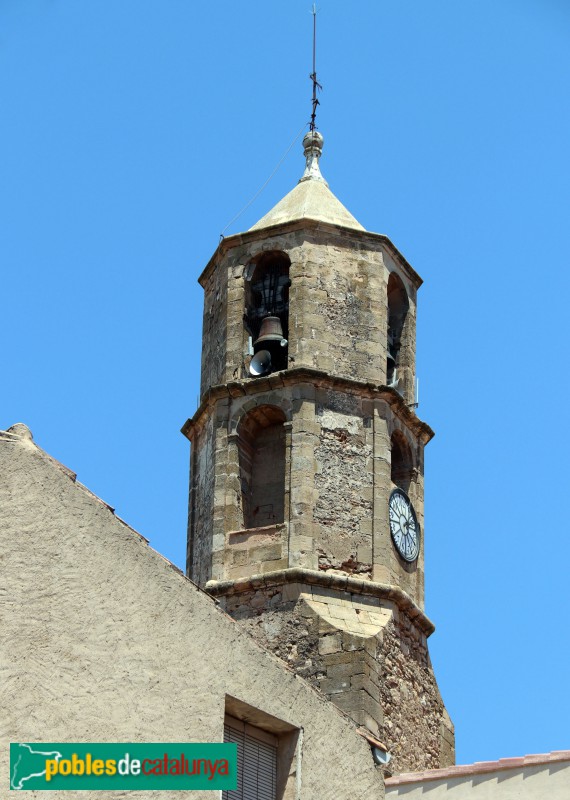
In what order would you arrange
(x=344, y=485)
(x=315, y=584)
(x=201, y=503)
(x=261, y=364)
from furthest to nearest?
(x=261, y=364)
(x=201, y=503)
(x=344, y=485)
(x=315, y=584)

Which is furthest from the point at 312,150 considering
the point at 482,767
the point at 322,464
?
the point at 482,767

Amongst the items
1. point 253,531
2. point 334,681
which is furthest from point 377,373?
point 334,681

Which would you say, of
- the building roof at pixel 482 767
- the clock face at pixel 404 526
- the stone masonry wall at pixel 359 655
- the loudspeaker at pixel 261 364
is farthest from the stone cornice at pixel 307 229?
the building roof at pixel 482 767

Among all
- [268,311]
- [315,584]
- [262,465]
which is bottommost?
[315,584]

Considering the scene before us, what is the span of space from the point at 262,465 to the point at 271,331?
1.81 meters

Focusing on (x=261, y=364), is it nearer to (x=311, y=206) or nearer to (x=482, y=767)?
(x=311, y=206)

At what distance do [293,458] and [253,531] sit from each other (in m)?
1.05

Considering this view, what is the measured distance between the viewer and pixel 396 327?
24.5 metres

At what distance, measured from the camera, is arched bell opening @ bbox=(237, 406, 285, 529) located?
73.2 feet

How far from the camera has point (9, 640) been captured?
11.7 m

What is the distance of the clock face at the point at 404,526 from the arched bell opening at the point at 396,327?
1.81 metres

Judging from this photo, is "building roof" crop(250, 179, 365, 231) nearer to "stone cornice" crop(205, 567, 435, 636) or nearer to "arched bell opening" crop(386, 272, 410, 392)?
"arched bell opening" crop(386, 272, 410, 392)

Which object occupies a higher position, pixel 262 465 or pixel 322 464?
pixel 262 465

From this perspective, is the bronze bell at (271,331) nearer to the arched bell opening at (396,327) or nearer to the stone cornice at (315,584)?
the arched bell opening at (396,327)
